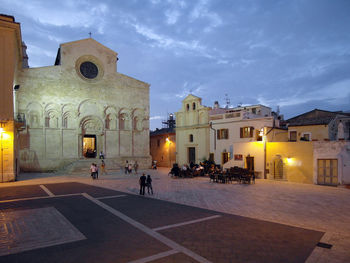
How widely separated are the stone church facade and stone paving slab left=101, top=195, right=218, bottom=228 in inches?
811

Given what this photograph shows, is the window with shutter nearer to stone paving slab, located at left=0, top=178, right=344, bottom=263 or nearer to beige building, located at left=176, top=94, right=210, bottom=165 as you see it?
beige building, located at left=176, top=94, right=210, bottom=165

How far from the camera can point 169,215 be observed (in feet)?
31.1

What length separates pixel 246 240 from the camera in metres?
6.83

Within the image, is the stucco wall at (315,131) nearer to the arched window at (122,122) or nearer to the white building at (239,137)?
the white building at (239,137)

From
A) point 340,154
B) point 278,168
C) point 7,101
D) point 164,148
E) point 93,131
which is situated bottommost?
point 278,168

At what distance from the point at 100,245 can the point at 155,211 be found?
12.6 feet

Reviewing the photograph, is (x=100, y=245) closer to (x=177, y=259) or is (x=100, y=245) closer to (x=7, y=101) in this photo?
(x=177, y=259)

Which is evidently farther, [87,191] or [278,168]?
[278,168]

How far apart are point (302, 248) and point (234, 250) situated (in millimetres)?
1828

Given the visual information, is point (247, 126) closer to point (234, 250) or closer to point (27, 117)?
point (234, 250)

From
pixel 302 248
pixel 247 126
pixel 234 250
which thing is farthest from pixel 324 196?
pixel 247 126

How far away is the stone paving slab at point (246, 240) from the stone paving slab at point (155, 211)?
2.87 feet

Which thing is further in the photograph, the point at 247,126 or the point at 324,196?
the point at 247,126

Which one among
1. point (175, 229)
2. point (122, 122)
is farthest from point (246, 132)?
point (175, 229)
